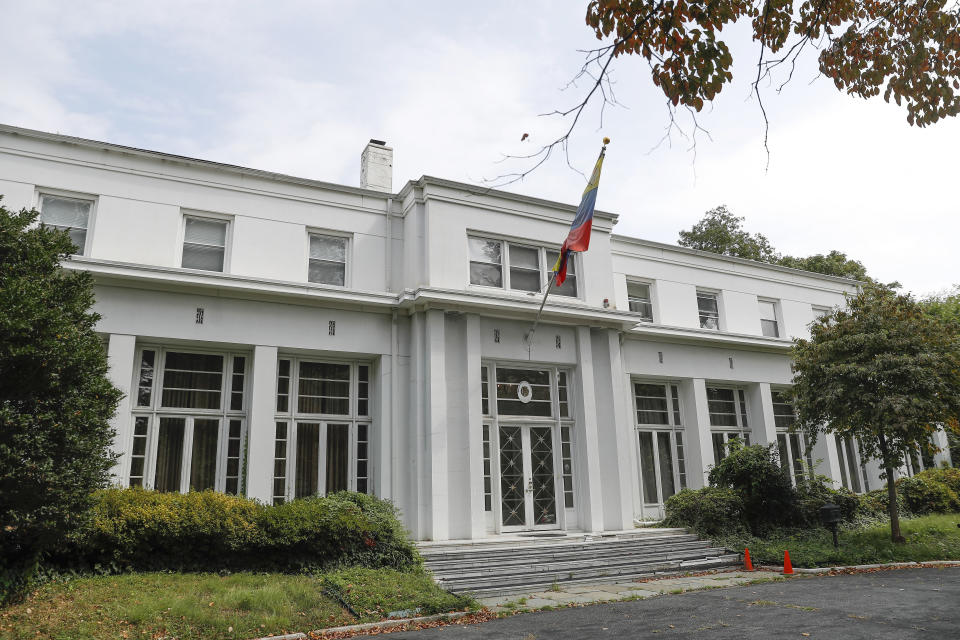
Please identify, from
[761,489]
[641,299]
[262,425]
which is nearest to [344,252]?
[262,425]

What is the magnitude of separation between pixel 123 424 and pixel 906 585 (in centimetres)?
1363

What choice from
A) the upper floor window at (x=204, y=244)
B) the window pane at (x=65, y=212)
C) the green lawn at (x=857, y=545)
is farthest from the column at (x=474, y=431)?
the window pane at (x=65, y=212)

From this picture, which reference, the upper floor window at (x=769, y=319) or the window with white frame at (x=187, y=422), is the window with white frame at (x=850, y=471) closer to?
the upper floor window at (x=769, y=319)

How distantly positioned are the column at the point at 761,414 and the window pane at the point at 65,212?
17.7 meters

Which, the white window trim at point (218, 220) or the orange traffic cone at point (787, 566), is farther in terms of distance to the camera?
the white window trim at point (218, 220)

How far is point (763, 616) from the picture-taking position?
27.5 ft

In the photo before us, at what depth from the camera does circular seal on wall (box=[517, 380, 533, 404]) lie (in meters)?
15.2

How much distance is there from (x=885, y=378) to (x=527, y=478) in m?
7.89

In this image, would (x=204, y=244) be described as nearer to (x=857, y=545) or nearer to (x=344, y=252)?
(x=344, y=252)

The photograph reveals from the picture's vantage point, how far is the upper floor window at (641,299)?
18.9 m

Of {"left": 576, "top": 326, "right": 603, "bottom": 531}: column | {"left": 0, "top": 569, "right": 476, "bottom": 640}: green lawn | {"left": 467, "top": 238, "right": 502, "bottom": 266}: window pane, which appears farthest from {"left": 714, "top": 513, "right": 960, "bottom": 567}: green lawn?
{"left": 467, "top": 238, "right": 502, "bottom": 266}: window pane

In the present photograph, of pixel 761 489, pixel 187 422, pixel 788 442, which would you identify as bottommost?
pixel 761 489

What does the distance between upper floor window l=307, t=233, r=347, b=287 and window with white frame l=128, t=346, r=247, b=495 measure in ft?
8.63

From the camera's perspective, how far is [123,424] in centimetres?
1228
